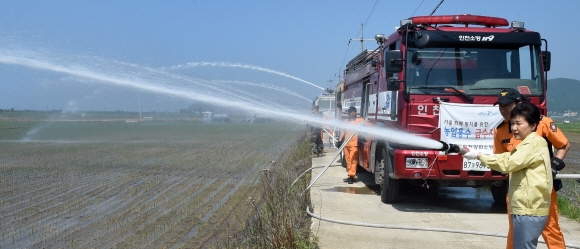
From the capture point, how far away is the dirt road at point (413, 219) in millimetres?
6520

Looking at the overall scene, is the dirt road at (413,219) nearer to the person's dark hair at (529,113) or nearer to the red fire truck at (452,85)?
the red fire truck at (452,85)

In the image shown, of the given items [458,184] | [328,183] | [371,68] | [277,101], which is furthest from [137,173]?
[458,184]

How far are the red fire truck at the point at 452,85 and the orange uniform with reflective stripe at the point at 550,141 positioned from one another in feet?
8.46

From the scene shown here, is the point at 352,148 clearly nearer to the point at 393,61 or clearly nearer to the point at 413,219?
the point at 413,219

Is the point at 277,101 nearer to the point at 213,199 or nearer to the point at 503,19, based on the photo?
the point at 213,199

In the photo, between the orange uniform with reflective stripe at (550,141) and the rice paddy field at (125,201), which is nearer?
the orange uniform with reflective stripe at (550,141)

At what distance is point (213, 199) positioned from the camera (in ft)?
34.8

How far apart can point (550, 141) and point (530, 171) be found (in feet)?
3.77

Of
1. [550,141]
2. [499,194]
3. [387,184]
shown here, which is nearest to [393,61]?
[387,184]

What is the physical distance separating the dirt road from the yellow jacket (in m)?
2.28

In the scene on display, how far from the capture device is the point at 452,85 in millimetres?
7961

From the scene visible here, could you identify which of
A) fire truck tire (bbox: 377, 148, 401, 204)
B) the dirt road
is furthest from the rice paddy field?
fire truck tire (bbox: 377, 148, 401, 204)

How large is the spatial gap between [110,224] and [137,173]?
646 centimetres

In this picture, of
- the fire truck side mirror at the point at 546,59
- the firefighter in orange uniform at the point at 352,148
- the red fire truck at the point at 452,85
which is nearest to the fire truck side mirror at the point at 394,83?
the red fire truck at the point at 452,85
